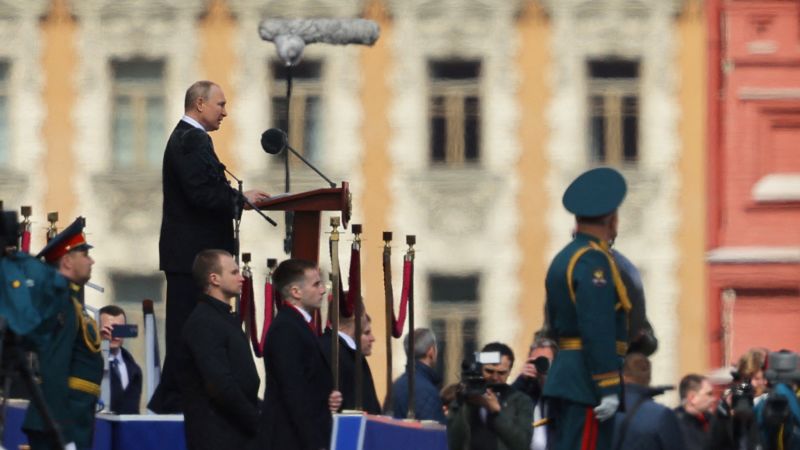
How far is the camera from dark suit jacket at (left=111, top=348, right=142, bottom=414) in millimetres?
18781

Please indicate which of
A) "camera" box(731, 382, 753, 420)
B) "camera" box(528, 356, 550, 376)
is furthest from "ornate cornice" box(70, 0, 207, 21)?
"camera" box(528, 356, 550, 376)

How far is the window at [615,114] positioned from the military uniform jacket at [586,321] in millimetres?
18448

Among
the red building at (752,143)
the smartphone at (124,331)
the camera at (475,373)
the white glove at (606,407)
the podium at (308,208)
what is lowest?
the white glove at (606,407)

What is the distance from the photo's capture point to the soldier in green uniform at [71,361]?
1430 cm

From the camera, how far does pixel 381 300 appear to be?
103ft

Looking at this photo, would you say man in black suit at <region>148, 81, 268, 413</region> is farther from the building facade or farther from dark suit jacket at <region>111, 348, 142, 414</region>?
the building facade

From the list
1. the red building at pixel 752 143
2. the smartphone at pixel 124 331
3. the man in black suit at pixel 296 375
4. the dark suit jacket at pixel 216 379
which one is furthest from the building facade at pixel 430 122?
the dark suit jacket at pixel 216 379

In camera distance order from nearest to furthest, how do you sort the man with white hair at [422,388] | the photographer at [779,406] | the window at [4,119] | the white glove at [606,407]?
1. the white glove at [606,407]
2. the photographer at [779,406]
3. the man with white hair at [422,388]
4. the window at [4,119]

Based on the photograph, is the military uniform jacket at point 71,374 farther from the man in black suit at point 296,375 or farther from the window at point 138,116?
the window at point 138,116

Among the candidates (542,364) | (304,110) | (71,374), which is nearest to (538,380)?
(542,364)

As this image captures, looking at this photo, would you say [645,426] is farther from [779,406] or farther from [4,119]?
[4,119]

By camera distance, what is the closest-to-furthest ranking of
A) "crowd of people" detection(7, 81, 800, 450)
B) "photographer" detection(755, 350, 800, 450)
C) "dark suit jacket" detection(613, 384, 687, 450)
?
"crowd of people" detection(7, 81, 800, 450), "dark suit jacket" detection(613, 384, 687, 450), "photographer" detection(755, 350, 800, 450)

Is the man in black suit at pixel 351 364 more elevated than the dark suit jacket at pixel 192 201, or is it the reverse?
the dark suit jacket at pixel 192 201

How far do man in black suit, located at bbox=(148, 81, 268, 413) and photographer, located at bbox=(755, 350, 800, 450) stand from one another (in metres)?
3.53
